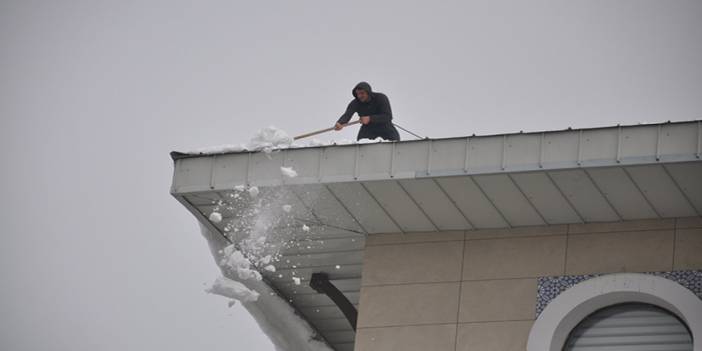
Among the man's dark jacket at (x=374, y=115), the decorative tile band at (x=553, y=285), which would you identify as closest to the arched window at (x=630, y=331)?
the decorative tile band at (x=553, y=285)

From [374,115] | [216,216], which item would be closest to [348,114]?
[374,115]

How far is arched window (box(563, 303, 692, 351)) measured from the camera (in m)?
15.7

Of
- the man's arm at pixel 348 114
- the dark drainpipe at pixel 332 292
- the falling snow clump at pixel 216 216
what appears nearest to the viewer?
the falling snow clump at pixel 216 216

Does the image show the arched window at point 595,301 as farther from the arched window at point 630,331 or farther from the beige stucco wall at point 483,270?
the beige stucco wall at point 483,270

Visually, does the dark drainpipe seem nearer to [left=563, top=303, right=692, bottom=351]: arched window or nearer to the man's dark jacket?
the man's dark jacket

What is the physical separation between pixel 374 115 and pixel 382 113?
0.37ft

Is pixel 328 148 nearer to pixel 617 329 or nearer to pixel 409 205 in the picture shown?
pixel 409 205

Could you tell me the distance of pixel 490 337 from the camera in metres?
16.1

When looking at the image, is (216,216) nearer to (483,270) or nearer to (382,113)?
(382,113)

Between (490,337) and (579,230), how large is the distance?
137 cm

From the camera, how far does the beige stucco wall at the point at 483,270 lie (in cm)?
1598

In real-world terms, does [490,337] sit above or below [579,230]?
below

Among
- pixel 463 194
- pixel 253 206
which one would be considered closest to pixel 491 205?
pixel 463 194

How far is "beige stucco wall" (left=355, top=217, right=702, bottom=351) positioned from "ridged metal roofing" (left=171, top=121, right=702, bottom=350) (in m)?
0.14
